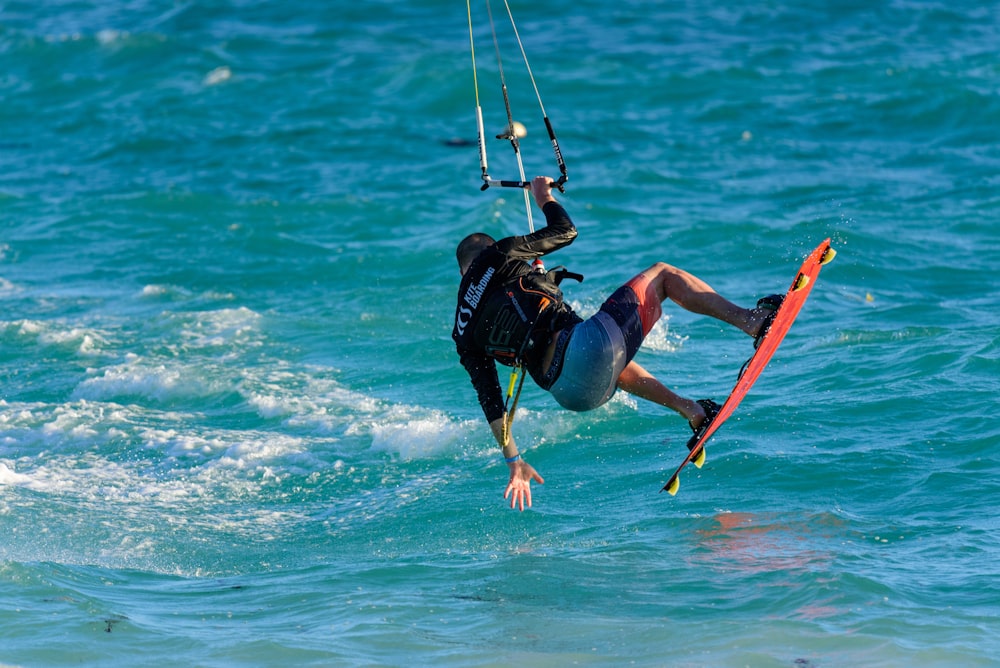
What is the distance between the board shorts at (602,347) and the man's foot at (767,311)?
62 cm

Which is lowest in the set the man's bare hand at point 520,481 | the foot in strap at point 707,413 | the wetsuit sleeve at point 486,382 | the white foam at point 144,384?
the white foam at point 144,384

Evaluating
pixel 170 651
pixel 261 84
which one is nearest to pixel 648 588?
pixel 170 651

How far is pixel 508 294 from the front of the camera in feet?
23.1

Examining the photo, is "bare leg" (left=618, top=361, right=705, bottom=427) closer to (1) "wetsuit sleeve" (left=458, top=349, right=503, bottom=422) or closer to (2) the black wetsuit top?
(2) the black wetsuit top

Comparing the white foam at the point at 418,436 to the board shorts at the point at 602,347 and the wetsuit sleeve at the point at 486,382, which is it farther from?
the board shorts at the point at 602,347

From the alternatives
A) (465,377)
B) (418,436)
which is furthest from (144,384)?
(418,436)

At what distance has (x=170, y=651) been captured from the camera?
6.38 m

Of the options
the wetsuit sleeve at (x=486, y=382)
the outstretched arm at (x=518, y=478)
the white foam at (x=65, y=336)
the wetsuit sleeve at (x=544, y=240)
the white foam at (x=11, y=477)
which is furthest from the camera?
the white foam at (x=65, y=336)

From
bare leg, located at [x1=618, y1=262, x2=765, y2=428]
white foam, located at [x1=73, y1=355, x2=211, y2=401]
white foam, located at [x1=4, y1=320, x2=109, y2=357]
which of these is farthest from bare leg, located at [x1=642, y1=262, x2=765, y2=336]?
white foam, located at [x1=4, y1=320, x2=109, y2=357]

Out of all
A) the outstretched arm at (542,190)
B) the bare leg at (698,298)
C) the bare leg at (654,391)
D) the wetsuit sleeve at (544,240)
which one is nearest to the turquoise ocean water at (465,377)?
the bare leg at (654,391)

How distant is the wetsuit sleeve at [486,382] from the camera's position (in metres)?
7.16

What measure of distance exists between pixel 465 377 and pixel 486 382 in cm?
452

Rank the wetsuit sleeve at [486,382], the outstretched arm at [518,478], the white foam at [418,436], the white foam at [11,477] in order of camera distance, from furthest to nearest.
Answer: the white foam at [418,436] < the white foam at [11,477] < the wetsuit sleeve at [486,382] < the outstretched arm at [518,478]

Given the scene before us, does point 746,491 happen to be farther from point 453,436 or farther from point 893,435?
point 453,436
